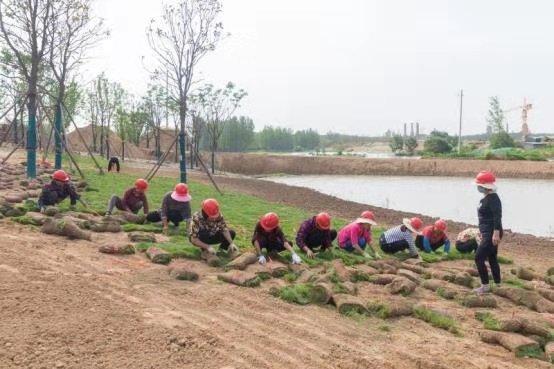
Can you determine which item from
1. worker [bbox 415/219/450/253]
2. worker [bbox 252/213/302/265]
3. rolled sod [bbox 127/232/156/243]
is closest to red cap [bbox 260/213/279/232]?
worker [bbox 252/213/302/265]

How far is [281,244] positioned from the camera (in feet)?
29.7

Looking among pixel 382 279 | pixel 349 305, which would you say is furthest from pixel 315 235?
pixel 349 305

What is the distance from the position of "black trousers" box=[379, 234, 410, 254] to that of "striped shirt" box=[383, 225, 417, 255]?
0.06 m

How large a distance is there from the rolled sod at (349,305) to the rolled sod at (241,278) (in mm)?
1159

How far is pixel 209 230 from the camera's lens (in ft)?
29.2

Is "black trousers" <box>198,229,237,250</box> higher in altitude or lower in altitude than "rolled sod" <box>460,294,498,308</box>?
higher

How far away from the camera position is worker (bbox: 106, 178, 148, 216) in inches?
451

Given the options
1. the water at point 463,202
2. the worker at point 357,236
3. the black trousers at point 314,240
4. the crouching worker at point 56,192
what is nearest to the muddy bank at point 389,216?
the water at point 463,202

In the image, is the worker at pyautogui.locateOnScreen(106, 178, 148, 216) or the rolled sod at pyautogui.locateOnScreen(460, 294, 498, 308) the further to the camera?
the worker at pyautogui.locateOnScreen(106, 178, 148, 216)

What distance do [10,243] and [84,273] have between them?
169 cm

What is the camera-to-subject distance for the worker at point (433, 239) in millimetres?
11555

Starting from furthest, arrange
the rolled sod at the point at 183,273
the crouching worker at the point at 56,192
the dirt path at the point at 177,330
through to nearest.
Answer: the crouching worker at the point at 56,192
the rolled sod at the point at 183,273
the dirt path at the point at 177,330

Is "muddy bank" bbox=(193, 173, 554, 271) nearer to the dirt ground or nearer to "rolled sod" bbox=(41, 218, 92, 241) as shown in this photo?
the dirt ground

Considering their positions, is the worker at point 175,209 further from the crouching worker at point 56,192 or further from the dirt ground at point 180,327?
the dirt ground at point 180,327
